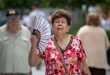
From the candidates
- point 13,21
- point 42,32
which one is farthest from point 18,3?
point 42,32

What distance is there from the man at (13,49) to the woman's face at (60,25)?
2.18m

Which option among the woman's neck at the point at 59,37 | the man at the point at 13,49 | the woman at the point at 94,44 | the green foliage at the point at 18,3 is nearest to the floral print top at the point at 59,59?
the woman's neck at the point at 59,37

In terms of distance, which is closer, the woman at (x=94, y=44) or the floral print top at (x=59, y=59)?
the floral print top at (x=59, y=59)

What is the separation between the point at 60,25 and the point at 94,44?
461cm

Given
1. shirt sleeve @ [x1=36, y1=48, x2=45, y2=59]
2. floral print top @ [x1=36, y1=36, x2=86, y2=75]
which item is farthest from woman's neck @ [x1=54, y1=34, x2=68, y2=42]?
shirt sleeve @ [x1=36, y1=48, x2=45, y2=59]

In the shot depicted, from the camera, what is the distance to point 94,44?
11.6 metres

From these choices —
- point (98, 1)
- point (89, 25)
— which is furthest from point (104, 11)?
point (89, 25)

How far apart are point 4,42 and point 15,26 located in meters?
0.32

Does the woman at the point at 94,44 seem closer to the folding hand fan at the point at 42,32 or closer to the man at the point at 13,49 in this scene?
the man at the point at 13,49

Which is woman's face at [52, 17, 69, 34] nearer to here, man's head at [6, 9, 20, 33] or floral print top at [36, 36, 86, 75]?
floral print top at [36, 36, 86, 75]

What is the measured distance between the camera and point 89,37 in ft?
37.8

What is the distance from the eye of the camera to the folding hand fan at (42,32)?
7184 mm

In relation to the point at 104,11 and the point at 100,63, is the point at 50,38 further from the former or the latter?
the point at 104,11

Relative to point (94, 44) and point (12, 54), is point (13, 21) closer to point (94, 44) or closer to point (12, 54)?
point (12, 54)
